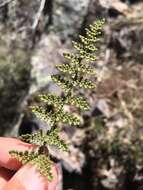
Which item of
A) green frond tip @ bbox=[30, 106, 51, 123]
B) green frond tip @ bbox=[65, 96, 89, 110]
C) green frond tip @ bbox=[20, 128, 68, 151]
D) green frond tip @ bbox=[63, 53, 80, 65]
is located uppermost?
green frond tip @ bbox=[63, 53, 80, 65]

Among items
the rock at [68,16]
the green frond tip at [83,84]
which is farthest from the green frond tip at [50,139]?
the rock at [68,16]

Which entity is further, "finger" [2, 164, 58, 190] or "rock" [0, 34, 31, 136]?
"rock" [0, 34, 31, 136]

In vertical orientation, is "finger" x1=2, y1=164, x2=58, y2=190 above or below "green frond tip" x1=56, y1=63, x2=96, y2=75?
below

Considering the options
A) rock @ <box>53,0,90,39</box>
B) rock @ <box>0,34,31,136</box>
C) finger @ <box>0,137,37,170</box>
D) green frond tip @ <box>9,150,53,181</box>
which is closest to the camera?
green frond tip @ <box>9,150,53,181</box>

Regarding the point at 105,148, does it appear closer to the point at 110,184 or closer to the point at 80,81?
the point at 110,184

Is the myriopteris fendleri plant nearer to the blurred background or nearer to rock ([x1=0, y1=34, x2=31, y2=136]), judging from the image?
the blurred background

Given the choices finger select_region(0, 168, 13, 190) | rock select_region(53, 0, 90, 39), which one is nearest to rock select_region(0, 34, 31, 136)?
rock select_region(53, 0, 90, 39)

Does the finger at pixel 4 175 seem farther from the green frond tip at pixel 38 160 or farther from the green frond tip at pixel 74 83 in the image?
the green frond tip at pixel 74 83
